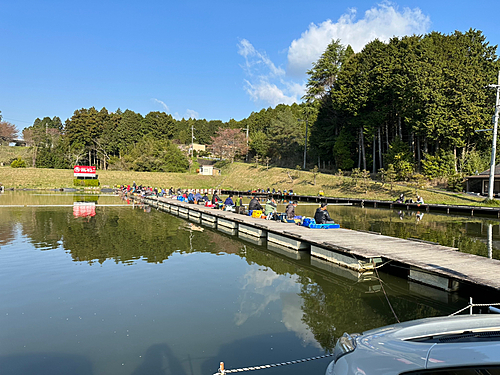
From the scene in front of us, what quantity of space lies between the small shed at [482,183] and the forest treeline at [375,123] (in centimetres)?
207

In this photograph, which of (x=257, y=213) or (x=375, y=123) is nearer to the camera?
(x=257, y=213)

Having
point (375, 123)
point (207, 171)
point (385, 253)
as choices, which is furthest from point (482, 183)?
point (207, 171)

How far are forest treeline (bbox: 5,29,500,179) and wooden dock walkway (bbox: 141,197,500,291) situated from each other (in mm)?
28644

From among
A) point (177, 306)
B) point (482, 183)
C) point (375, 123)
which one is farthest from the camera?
point (375, 123)

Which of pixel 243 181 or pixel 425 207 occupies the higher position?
pixel 243 181

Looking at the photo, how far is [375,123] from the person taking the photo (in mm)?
48312

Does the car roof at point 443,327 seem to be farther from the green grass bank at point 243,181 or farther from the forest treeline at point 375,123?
the forest treeline at point 375,123

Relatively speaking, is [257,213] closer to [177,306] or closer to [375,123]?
[177,306]

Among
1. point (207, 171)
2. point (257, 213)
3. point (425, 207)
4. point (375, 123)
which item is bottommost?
point (425, 207)

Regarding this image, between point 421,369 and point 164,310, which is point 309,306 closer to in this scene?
point 164,310

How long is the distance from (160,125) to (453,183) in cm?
6503

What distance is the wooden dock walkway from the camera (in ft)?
30.6

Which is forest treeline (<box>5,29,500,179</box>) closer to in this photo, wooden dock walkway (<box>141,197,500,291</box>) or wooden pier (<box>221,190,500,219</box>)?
wooden pier (<box>221,190,500,219</box>)

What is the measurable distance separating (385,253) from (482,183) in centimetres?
3167
